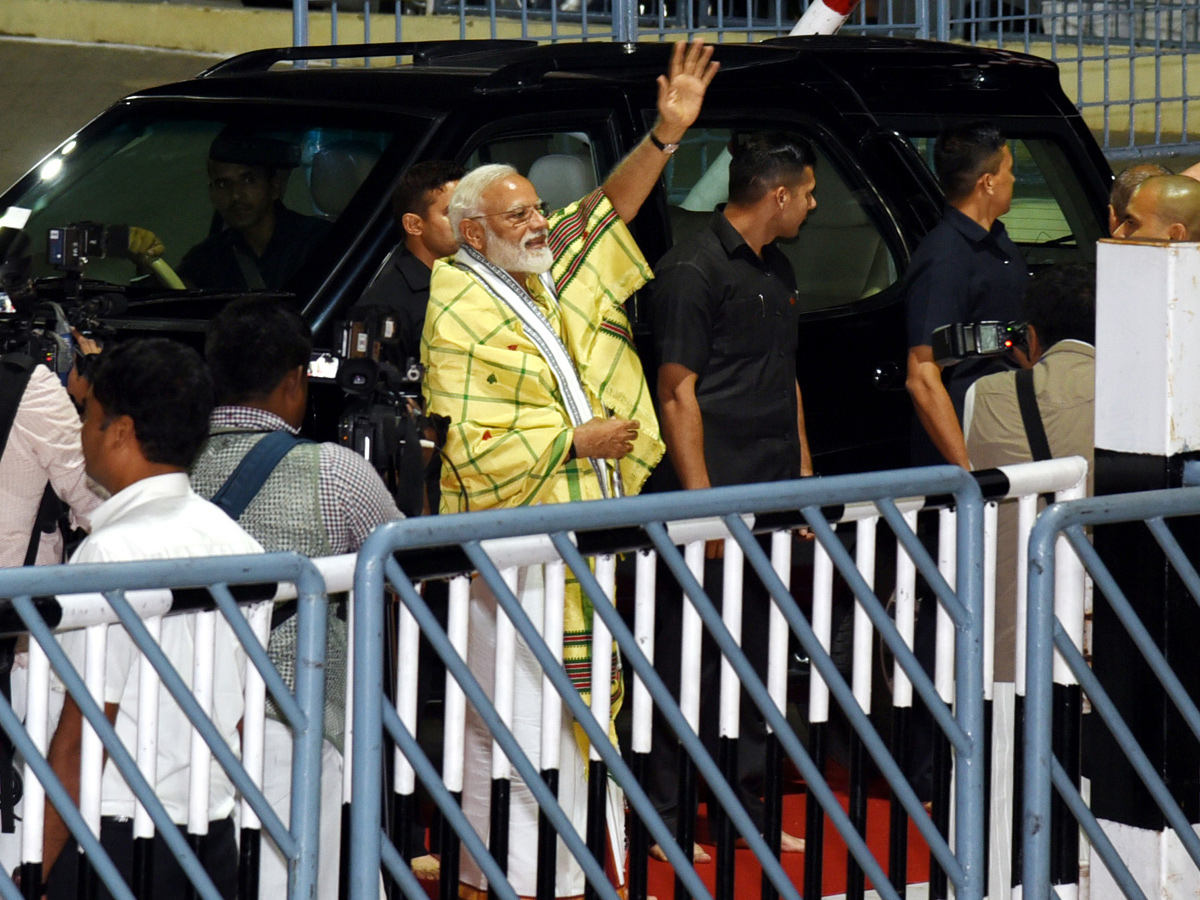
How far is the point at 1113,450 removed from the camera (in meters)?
4.05

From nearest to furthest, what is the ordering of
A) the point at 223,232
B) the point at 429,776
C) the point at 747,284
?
the point at 429,776
the point at 747,284
the point at 223,232

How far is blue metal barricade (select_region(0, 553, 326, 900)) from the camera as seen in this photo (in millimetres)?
2803

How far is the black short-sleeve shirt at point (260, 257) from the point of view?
5.41 metres

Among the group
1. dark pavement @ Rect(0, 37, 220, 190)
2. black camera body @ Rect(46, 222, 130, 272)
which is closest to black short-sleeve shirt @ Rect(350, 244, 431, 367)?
black camera body @ Rect(46, 222, 130, 272)

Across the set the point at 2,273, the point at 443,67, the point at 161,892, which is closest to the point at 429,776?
the point at 161,892

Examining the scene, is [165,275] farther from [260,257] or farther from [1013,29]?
[1013,29]

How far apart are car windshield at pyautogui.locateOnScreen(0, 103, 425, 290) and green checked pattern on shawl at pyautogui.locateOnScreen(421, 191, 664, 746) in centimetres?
70

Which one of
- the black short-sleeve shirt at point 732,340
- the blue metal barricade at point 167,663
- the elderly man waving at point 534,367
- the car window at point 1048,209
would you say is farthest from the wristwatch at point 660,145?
the blue metal barricade at point 167,663

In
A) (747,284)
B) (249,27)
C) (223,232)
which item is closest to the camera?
(747,284)

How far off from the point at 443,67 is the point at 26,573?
3.62 metres

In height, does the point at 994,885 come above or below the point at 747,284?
below

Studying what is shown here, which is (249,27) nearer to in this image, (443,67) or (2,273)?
(443,67)

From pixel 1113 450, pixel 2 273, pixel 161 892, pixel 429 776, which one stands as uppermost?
pixel 2 273

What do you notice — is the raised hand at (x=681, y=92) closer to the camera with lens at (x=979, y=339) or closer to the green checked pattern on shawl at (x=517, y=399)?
the green checked pattern on shawl at (x=517, y=399)
